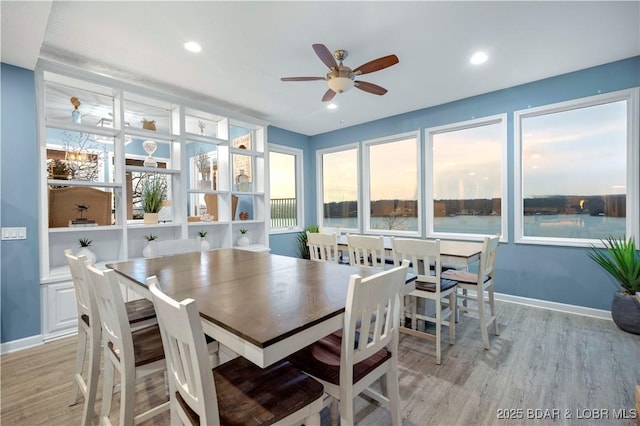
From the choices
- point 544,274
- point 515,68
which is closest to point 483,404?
point 544,274

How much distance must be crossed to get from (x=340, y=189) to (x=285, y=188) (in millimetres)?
1110

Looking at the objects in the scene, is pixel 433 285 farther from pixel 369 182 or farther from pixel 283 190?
pixel 283 190

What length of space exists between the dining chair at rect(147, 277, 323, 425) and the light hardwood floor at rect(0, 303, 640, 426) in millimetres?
840

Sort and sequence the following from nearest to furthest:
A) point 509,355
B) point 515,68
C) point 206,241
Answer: point 509,355 < point 515,68 < point 206,241

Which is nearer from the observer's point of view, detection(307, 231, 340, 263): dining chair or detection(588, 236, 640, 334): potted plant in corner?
detection(588, 236, 640, 334): potted plant in corner

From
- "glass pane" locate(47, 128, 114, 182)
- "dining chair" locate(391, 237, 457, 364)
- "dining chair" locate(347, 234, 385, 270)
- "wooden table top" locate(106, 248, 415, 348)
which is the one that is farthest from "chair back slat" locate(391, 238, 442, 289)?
"glass pane" locate(47, 128, 114, 182)

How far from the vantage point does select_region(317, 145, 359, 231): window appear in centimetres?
559

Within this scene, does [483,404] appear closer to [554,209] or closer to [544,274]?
[544,274]

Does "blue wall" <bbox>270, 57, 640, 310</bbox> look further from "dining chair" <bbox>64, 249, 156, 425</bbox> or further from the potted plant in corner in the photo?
"dining chair" <bbox>64, 249, 156, 425</bbox>

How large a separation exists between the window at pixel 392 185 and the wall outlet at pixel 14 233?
453 centimetres

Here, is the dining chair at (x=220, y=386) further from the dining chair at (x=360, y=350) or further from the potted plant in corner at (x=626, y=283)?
the potted plant in corner at (x=626, y=283)

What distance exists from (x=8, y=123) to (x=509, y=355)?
4829 mm

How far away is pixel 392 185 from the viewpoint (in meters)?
5.08

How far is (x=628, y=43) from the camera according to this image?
2.75 metres
